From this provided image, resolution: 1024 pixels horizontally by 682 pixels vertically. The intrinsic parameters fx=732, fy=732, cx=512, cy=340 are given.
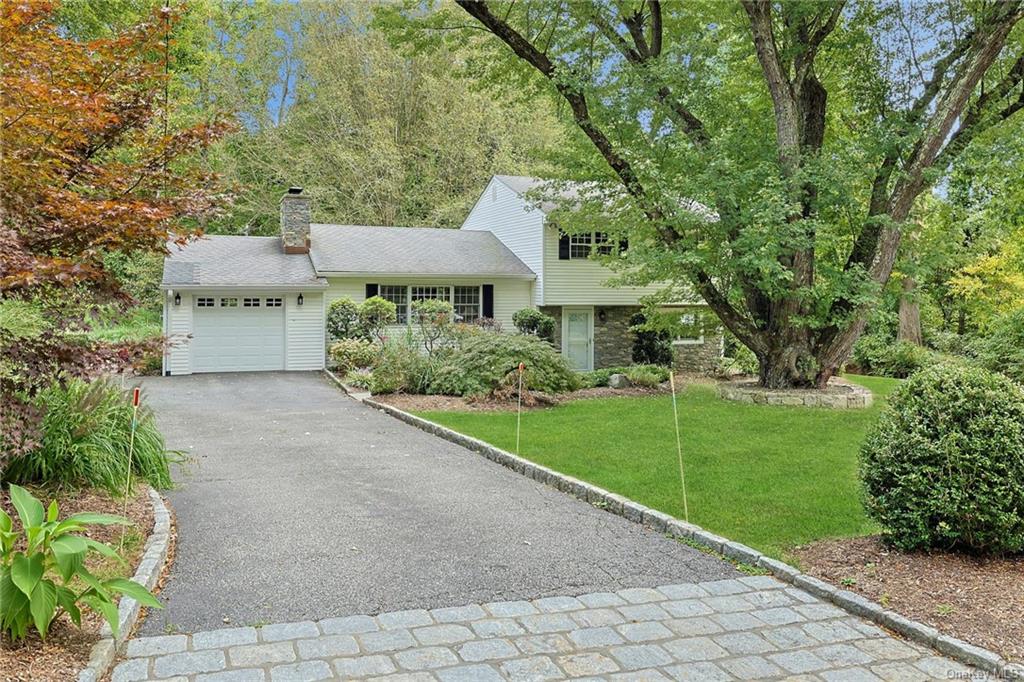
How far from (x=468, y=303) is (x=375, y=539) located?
52.7ft

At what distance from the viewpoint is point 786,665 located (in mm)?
3467

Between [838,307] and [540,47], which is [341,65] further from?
[838,307]

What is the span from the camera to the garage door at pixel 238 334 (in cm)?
1861

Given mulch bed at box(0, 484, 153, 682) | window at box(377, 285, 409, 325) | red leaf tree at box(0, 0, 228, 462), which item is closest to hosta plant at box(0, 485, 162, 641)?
mulch bed at box(0, 484, 153, 682)

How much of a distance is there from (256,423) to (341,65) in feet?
71.6

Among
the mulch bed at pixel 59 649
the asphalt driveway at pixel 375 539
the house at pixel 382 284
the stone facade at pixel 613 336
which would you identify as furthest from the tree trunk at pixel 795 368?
the mulch bed at pixel 59 649

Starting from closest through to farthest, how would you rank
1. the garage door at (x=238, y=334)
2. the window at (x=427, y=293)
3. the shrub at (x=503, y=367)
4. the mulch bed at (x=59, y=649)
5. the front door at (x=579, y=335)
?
1. the mulch bed at (x=59, y=649)
2. the shrub at (x=503, y=367)
3. the garage door at (x=238, y=334)
4. the window at (x=427, y=293)
5. the front door at (x=579, y=335)

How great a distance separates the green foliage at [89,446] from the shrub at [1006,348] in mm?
14984

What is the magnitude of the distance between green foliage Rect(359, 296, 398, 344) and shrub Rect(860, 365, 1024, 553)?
Result: 15249mm

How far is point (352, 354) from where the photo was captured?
17375 mm

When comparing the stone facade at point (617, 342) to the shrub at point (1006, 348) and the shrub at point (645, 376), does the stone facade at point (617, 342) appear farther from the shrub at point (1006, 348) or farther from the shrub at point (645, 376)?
the shrub at point (1006, 348)

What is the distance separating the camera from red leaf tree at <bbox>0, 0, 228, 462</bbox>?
4.82m

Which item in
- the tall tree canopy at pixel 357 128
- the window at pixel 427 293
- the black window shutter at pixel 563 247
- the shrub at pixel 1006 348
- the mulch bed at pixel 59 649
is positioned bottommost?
the mulch bed at pixel 59 649

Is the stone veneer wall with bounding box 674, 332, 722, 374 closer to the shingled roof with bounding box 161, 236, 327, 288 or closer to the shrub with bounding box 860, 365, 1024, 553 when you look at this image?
the shingled roof with bounding box 161, 236, 327, 288
